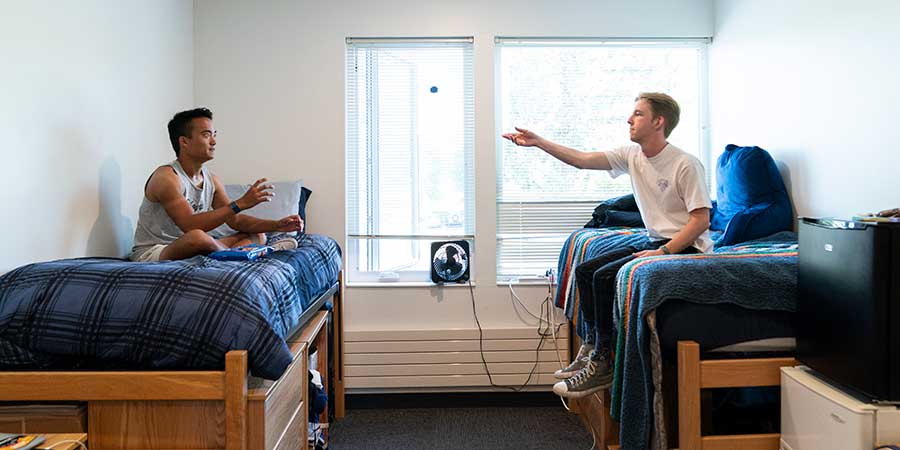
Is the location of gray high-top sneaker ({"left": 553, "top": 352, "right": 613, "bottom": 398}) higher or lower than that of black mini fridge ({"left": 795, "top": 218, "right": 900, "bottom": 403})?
lower

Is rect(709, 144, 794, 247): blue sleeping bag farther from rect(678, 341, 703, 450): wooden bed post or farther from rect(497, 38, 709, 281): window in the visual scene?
rect(678, 341, 703, 450): wooden bed post

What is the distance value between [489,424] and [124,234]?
1.93 m

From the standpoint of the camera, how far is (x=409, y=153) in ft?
→ 10.8

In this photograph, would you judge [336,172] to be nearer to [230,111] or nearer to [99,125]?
[230,111]

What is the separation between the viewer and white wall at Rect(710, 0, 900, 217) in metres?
2.02

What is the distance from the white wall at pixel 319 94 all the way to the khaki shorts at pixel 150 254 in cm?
109

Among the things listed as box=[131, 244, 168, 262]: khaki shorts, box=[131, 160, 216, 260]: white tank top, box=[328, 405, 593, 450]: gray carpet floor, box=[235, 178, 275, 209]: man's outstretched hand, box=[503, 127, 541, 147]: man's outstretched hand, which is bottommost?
box=[328, 405, 593, 450]: gray carpet floor

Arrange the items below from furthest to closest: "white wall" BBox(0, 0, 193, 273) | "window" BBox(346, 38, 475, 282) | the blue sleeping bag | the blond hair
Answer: "window" BBox(346, 38, 475, 282), the blue sleeping bag, the blond hair, "white wall" BBox(0, 0, 193, 273)

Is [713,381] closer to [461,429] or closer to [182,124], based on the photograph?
[461,429]

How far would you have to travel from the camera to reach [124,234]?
8.16 ft

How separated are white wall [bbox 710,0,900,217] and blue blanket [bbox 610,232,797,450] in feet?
1.99

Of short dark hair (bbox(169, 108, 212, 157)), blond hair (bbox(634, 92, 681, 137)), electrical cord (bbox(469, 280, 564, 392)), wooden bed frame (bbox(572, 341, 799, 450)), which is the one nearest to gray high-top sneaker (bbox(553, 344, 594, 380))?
wooden bed frame (bbox(572, 341, 799, 450))

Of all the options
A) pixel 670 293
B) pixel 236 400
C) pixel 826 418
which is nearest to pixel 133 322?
pixel 236 400

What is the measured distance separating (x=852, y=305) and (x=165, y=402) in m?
1.82
